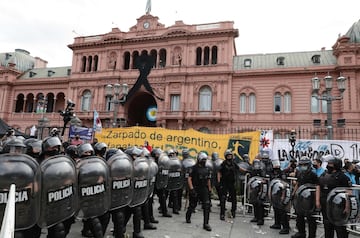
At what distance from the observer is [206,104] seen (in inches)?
1179

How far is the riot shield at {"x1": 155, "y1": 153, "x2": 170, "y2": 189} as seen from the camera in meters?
7.31

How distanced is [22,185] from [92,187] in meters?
1.05

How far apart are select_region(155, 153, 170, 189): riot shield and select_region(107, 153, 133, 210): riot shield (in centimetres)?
246

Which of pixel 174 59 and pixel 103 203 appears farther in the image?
pixel 174 59

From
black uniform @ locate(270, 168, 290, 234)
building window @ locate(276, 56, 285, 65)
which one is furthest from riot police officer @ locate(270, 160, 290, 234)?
building window @ locate(276, 56, 285, 65)

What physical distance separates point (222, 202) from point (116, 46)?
2929cm

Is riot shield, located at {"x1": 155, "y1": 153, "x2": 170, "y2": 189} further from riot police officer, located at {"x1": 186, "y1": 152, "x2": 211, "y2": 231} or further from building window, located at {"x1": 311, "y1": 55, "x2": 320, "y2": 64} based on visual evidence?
building window, located at {"x1": 311, "y1": 55, "x2": 320, "y2": 64}

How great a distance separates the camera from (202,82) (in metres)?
30.1

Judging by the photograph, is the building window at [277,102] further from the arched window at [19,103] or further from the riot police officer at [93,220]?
the arched window at [19,103]

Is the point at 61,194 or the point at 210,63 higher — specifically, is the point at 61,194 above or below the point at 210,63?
below

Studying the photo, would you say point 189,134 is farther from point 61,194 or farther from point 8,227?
point 8,227

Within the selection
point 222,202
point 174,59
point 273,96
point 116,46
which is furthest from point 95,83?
point 222,202

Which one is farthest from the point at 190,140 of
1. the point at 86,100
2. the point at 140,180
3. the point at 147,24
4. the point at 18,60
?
the point at 18,60

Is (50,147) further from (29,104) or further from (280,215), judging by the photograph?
(29,104)
